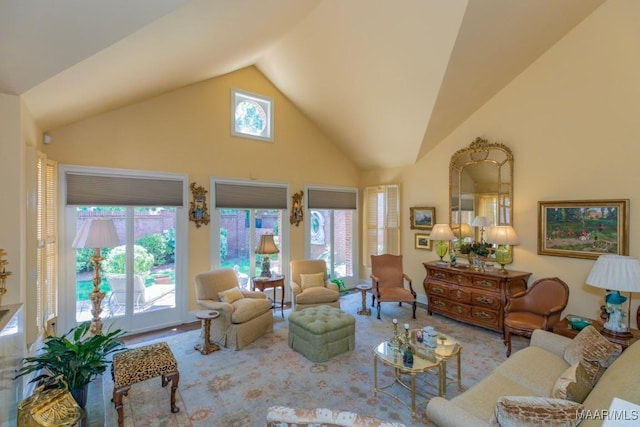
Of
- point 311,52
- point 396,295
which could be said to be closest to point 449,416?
point 396,295

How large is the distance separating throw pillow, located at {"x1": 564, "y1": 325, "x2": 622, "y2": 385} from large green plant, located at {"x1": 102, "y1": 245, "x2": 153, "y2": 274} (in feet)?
17.8

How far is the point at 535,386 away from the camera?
2457 millimetres

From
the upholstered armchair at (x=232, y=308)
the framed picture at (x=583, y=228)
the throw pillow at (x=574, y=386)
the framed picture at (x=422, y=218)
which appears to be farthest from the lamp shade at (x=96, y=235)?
the framed picture at (x=583, y=228)

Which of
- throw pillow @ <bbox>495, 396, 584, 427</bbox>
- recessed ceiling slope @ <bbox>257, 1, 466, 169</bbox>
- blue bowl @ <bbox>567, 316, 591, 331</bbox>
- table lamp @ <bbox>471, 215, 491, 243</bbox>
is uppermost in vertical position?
recessed ceiling slope @ <bbox>257, 1, 466, 169</bbox>

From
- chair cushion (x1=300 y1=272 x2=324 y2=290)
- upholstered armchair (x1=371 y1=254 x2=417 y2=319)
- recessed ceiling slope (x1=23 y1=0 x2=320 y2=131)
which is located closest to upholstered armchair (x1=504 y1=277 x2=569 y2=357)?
upholstered armchair (x1=371 y1=254 x2=417 y2=319)

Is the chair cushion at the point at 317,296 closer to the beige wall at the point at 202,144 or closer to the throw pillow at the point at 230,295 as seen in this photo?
the throw pillow at the point at 230,295

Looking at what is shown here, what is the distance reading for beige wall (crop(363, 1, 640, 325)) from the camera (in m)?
3.79

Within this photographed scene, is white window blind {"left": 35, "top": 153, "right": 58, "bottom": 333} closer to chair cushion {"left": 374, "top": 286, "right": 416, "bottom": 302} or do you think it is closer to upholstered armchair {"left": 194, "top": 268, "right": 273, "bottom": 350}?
upholstered armchair {"left": 194, "top": 268, "right": 273, "bottom": 350}

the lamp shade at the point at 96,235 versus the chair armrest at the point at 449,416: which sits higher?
the lamp shade at the point at 96,235

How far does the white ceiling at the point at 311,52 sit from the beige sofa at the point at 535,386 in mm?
3359

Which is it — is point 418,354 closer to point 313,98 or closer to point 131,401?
point 131,401

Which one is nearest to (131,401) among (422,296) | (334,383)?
(334,383)

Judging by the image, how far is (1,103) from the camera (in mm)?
2668

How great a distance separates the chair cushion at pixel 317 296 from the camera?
A: 5178 millimetres
